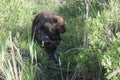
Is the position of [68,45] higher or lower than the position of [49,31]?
lower

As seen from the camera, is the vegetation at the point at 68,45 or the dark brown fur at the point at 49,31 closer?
the vegetation at the point at 68,45

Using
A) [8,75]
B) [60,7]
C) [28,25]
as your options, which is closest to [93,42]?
[8,75]

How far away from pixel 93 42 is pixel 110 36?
19 centimetres

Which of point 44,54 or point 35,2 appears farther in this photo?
point 35,2

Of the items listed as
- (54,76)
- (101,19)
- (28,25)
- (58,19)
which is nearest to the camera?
(101,19)

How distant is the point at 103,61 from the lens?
11.3ft

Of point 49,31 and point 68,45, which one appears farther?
point 68,45

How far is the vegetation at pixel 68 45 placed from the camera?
12.2ft

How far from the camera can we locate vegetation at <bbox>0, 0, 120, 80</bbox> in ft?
12.2

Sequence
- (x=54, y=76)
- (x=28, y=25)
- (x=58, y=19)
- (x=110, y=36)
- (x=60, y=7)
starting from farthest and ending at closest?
(x=60, y=7)
(x=28, y=25)
(x=58, y=19)
(x=54, y=76)
(x=110, y=36)

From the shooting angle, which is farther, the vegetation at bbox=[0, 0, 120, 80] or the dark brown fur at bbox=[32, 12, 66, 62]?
the dark brown fur at bbox=[32, 12, 66, 62]

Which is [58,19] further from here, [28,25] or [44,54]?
[28,25]

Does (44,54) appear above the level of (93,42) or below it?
below

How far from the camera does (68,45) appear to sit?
5.46 meters
